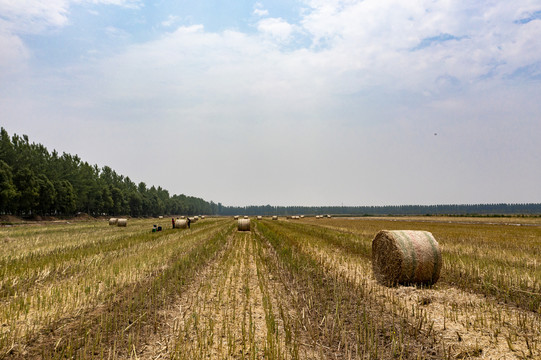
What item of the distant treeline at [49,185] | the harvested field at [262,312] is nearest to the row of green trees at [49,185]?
the distant treeline at [49,185]

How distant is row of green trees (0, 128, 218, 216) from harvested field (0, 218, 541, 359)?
56710 millimetres

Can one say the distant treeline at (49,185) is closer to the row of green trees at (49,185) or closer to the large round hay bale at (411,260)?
the row of green trees at (49,185)

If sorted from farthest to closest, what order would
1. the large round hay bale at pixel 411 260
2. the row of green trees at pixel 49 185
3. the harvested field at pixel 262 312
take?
Result: 1. the row of green trees at pixel 49 185
2. the large round hay bale at pixel 411 260
3. the harvested field at pixel 262 312

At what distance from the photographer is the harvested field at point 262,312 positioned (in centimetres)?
564

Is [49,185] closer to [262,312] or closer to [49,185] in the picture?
[49,185]

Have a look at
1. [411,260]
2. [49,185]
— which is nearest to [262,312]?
[411,260]

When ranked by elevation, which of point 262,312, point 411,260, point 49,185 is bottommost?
point 262,312

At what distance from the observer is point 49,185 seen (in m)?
64.1

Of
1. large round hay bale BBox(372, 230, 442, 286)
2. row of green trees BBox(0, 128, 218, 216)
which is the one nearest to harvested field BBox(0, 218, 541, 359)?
large round hay bale BBox(372, 230, 442, 286)

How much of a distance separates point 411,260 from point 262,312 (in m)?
5.66

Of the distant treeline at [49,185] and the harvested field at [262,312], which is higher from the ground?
the distant treeline at [49,185]

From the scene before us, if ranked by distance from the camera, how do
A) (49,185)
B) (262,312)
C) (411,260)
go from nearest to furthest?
(262,312) → (411,260) → (49,185)

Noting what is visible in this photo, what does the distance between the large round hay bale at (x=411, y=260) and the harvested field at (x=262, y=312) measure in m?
0.44

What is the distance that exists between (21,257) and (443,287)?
59.2 feet
